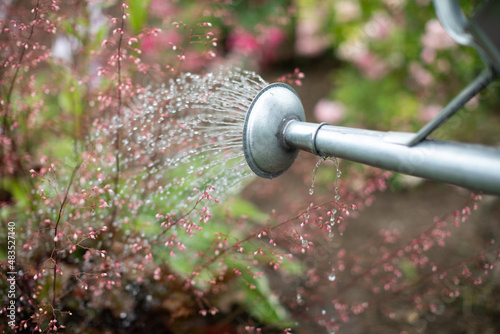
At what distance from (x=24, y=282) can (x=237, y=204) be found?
1.01 metres

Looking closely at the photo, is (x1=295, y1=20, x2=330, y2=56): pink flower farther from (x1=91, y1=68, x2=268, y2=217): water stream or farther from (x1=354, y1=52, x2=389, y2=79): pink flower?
(x1=91, y1=68, x2=268, y2=217): water stream

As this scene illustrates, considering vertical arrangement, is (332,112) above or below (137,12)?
below

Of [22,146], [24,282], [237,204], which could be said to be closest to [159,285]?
[24,282]

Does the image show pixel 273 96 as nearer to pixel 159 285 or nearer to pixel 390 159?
pixel 390 159

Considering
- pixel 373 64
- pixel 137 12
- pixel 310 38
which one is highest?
pixel 310 38

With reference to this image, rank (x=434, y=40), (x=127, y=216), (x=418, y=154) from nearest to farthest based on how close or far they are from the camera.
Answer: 1. (x=418, y=154)
2. (x=127, y=216)
3. (x=434, y=40)

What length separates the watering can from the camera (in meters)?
0.60

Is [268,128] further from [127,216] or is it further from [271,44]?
[271,44]

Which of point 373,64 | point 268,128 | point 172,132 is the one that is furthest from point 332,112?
point 268,128

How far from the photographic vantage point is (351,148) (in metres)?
0.78

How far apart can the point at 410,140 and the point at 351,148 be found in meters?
0.12

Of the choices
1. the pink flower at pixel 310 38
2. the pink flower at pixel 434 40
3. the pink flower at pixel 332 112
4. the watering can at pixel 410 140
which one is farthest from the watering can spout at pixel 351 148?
the pink flower at pixel 310 38

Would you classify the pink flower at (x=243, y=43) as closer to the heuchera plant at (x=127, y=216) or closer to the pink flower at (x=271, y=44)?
the pink flower at (x=271, y=44)

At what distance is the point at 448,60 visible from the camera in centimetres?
286
